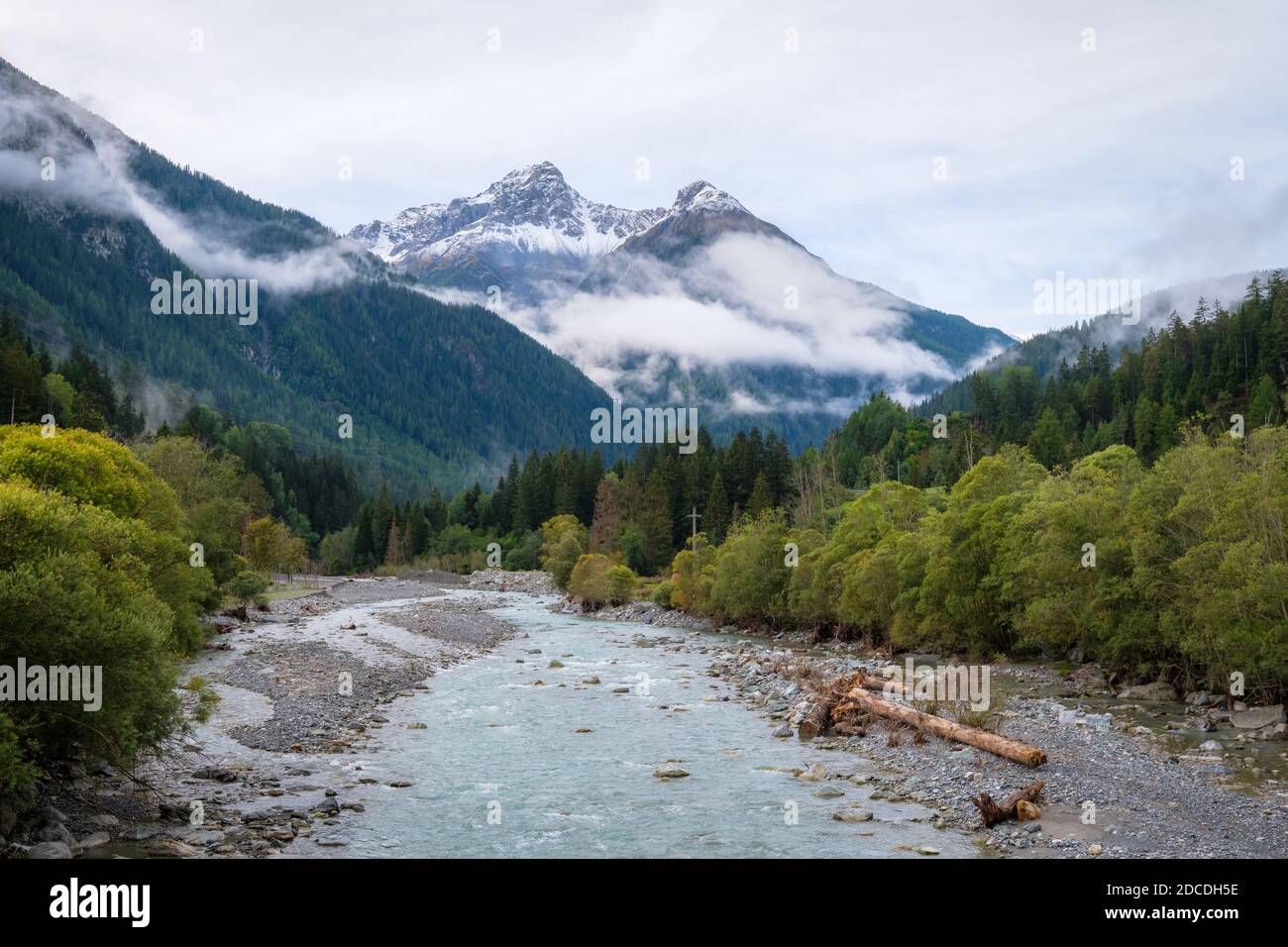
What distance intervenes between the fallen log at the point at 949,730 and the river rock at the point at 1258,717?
11.0 meters

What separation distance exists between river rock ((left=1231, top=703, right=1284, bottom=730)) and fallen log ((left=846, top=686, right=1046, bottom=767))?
11.0 m

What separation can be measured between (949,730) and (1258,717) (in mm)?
12213

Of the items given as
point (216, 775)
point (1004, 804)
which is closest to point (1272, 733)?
point (1004, 804)

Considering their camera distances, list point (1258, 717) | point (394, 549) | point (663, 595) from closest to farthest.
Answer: point (1258, 717)
point (663, 595)
point (394, 549)

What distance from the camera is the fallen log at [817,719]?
33.5 metres

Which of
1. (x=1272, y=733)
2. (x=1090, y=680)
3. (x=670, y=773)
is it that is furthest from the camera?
(x=1090, y=680)

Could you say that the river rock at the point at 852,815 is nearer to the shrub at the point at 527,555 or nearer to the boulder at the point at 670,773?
the boulder at the point at 670,773

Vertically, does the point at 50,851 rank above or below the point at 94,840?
above

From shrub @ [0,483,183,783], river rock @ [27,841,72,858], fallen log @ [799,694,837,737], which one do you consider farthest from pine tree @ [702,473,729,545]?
river rock @ [27,841,72,858]

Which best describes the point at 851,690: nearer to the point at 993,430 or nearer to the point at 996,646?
the point at 996,646

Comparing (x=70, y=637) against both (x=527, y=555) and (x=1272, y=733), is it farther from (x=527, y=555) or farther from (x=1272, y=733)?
(x=527, y=555)

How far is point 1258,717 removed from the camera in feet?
106

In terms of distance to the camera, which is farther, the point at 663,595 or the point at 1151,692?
the point at 663,595

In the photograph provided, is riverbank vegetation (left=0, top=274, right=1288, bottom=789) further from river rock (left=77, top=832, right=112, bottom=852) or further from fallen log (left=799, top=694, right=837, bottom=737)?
fallen log (left=799, top=694, right=837, bottom=737)
